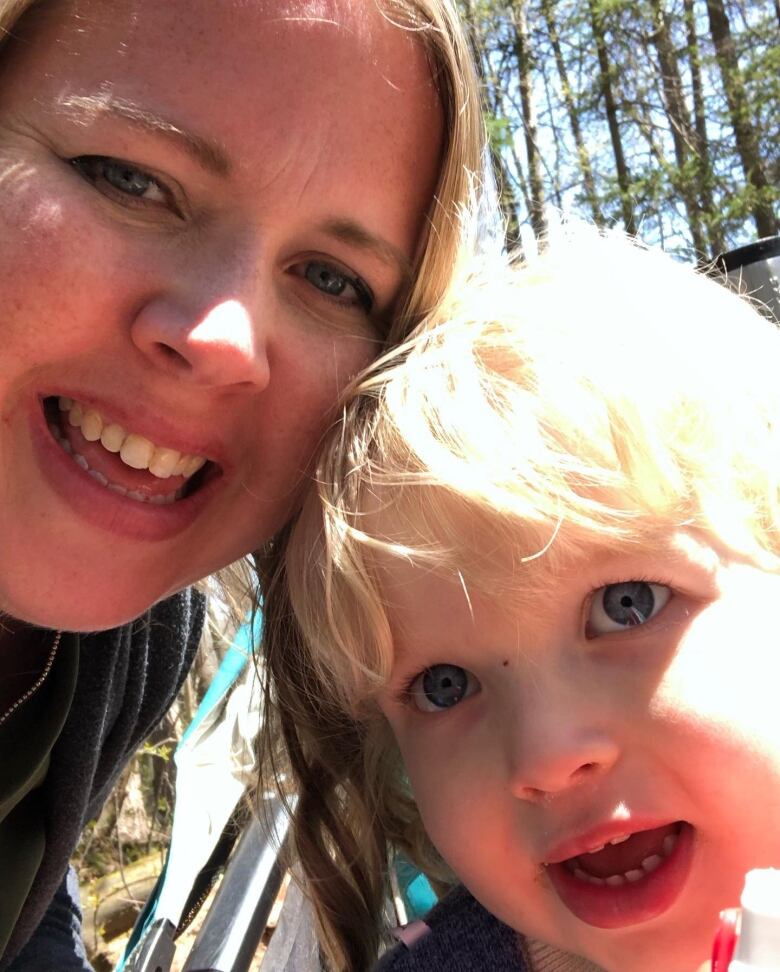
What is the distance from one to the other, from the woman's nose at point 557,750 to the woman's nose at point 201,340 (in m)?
0.52

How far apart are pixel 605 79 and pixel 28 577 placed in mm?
7565

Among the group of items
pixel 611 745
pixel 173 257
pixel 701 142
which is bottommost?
pixel 611 745

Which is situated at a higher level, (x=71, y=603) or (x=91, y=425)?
(x=91, y=425)

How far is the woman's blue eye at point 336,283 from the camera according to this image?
1.31 metres

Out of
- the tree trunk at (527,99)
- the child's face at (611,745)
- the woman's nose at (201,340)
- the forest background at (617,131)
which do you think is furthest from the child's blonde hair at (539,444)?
the tree trunk at (527,99)

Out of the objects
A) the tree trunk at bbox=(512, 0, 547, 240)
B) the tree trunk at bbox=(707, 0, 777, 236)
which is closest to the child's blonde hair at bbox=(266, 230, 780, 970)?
the tree trunk at bbox=(707, 0, 777, 236)

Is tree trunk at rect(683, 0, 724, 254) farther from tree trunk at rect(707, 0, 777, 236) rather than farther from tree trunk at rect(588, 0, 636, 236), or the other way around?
tree trunk at rect(588, 0, 636, 236)

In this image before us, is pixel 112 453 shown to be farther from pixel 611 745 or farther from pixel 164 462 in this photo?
pixel 611 745

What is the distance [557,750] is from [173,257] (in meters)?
0.72

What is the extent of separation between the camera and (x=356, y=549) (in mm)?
1144

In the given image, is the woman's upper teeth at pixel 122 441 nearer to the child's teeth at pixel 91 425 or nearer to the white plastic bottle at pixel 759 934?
the child's teeth at pixel 91 425

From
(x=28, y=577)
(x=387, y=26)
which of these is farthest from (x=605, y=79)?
(x=28, y=577)

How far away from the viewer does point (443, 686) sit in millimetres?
1156

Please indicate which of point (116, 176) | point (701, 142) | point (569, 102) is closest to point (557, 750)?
point (116, 176)
